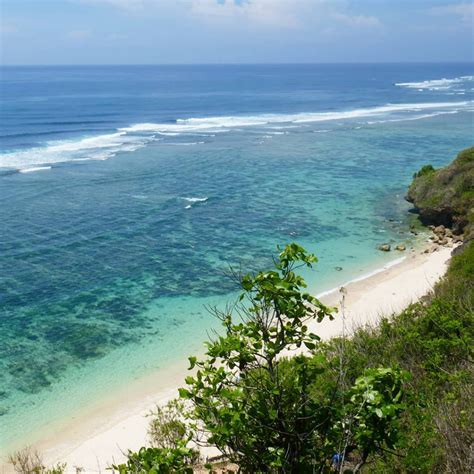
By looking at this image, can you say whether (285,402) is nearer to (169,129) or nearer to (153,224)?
(153,224)

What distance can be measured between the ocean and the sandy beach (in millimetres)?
785

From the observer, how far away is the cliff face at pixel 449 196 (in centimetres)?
3494

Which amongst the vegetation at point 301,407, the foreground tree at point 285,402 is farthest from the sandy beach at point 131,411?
the foreground tree at point 285,402

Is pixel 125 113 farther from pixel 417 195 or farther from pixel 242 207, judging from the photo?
pixel 417 195

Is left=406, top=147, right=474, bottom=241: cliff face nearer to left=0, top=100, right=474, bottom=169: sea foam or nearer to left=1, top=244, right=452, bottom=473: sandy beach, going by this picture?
left=1, top=244, right=452, bottom=473: sandy beach

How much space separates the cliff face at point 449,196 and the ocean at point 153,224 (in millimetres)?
1828

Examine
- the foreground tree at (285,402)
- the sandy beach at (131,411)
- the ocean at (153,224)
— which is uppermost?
the foreground tree at (285,402)

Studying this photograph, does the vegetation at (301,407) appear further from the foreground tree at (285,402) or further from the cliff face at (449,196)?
the cliff face at (449,196)

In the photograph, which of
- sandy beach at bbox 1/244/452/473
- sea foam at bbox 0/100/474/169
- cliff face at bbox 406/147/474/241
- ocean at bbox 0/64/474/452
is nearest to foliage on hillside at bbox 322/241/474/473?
sandy beach at bbox 1/244/452/473

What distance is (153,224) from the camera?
37406mm

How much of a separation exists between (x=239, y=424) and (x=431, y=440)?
16.4 ft

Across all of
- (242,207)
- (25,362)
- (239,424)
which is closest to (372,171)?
(242,207)

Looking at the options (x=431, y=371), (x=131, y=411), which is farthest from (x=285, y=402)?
(x=131, y=411)

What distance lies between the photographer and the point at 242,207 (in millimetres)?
41875
